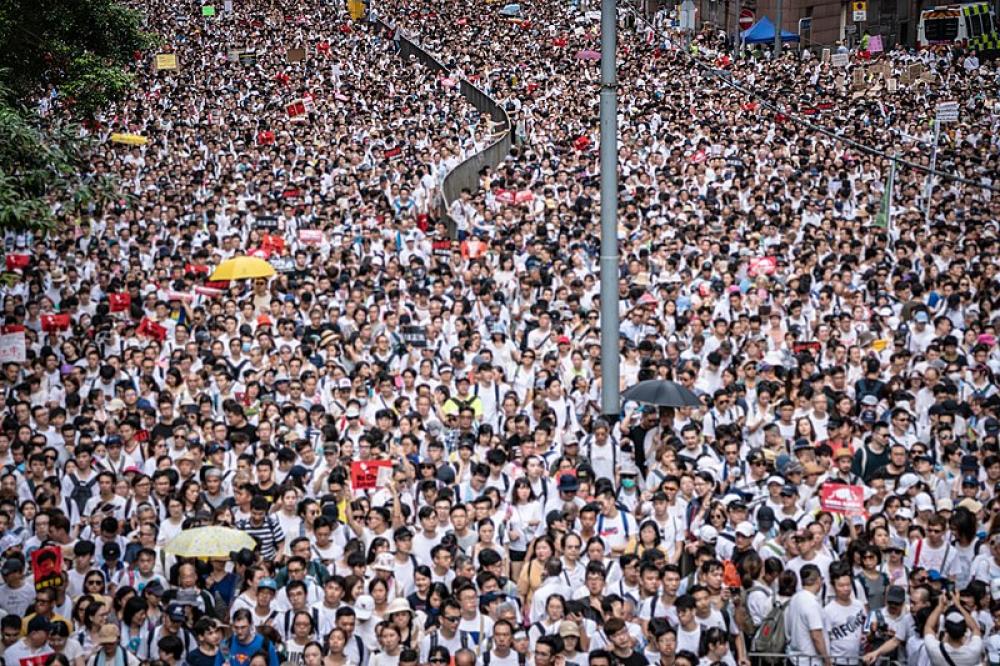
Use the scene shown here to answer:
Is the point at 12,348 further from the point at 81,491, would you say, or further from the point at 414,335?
the point at 414,335

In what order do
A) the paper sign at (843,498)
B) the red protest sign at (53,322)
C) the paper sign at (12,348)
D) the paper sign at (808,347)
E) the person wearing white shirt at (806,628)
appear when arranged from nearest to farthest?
the person wearing white shirt at (806,628) < the paper sign at (843,498) < the paper sign at (808,347) < the paper sign at (12,348) < the red protest sign at (53,322)

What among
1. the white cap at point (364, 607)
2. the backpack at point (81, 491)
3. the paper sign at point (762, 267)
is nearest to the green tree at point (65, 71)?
the backpack at point (81, 491)

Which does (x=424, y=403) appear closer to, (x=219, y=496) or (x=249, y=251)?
(x=219, y=496)

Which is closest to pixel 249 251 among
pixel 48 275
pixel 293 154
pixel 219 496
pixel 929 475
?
pixel 48 275

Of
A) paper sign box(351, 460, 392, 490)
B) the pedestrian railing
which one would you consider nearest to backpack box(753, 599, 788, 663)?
the pedestrian railing

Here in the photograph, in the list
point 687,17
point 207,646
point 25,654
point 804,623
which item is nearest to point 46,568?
point 25,654

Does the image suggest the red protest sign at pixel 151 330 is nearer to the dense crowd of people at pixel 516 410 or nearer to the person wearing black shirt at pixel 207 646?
the dense crowd of people at pixel 516 410
